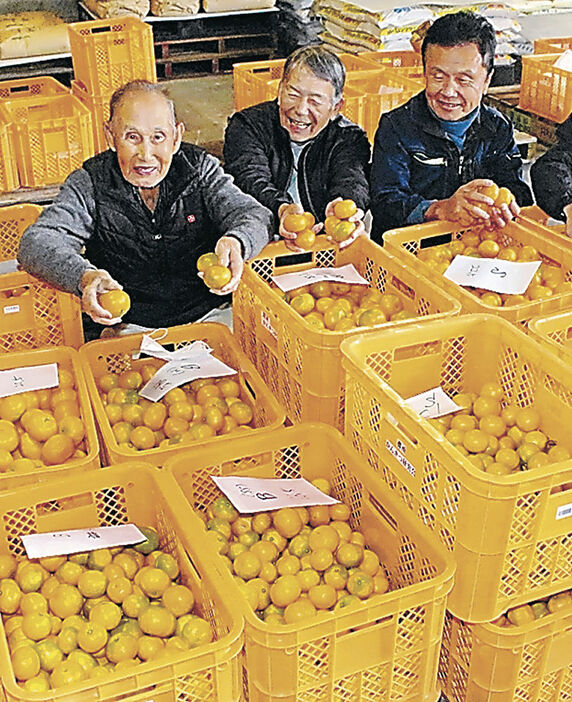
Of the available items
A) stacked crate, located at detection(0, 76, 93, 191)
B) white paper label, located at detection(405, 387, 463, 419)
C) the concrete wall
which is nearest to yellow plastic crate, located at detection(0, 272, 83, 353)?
white paper label, located at detection(405, 387, 463, 419)

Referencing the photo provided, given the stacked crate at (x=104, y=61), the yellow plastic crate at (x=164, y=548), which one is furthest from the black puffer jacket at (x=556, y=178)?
the stacked crate at (x=104, y=61)

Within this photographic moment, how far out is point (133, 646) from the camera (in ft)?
5.23

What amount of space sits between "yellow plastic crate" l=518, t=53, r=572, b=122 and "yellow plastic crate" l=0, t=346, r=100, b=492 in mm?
3312

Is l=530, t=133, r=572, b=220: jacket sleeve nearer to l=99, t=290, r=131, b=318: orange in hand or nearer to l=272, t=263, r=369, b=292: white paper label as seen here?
l=272, t=263, r=369, b=292: white paper label

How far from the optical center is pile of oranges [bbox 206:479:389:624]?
172 centimetres

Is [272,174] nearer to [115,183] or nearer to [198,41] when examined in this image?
[115,183]

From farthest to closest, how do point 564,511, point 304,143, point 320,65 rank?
point 304,143, point 320,65, point 564,511

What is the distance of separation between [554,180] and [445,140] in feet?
1.34

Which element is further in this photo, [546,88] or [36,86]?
[36,86]

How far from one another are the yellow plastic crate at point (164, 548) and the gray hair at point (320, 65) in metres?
1.70

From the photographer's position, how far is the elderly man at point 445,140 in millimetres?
2855

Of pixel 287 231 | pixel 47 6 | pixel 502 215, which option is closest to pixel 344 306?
pixel 287 231

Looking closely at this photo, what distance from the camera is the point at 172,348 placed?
265 centimetres

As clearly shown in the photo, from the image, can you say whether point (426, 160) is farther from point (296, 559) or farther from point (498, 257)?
point (296, 559)
